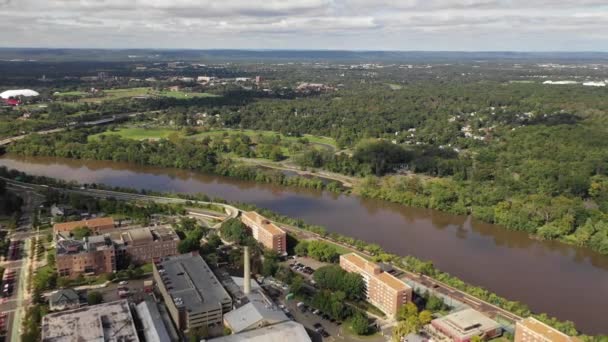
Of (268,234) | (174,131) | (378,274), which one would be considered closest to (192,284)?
(268,234)

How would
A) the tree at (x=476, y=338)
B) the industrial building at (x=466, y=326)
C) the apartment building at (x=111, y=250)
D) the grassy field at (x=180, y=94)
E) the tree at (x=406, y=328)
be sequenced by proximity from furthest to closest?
the grassy field at (x=180, y=94) < the apartment building at (x=111, y=250) < the tree at (x=406, y=328) < the industrial building at (x=466, y=326) < the tree at (x=476, y=338)

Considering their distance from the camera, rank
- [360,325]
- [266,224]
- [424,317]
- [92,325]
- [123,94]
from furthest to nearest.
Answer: [123,94]
[266,224]
[424,317]
[360,325]
[92,325]

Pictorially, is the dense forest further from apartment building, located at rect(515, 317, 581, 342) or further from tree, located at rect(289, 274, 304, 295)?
tree, located at rect(289, 274, 304, 295)

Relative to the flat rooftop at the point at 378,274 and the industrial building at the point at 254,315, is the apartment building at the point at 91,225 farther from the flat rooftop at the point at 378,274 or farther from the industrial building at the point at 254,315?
the flat rooftop at the point at 378,274

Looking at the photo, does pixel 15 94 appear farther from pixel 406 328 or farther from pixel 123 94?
pixel 406 328

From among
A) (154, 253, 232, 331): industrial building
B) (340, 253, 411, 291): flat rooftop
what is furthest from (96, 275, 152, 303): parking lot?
(340, 253, 411, 291): flat rooftop

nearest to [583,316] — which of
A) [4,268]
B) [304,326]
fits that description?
[304,326]

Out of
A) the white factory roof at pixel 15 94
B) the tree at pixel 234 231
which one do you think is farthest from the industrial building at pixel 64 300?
the white factory roof at pixel 15 94
